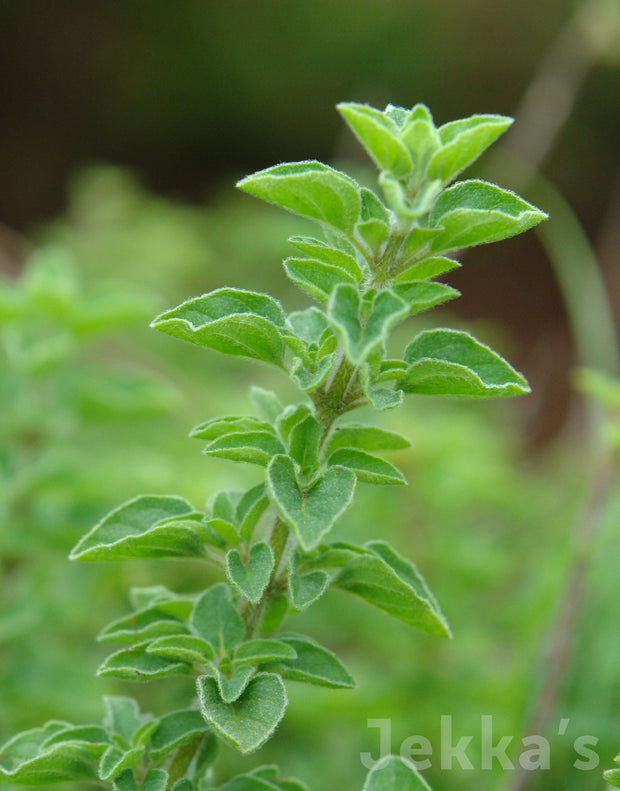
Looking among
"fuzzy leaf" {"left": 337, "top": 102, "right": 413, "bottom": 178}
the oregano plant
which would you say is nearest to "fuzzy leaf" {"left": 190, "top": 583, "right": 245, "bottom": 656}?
the oregano plant

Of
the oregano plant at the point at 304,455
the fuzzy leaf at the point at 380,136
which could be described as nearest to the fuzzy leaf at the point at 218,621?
the oregano plant at the point at 304,455

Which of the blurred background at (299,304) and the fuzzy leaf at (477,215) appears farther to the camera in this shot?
the blurred background at (299,304)

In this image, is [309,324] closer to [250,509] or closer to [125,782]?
[250,509]

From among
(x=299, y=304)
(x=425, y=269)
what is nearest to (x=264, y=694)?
(x=425, y=269)

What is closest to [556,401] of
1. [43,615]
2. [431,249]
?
[43,615]

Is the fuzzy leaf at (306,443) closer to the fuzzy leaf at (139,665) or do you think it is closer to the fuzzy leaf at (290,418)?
the fuzzy leaf at (290,418)

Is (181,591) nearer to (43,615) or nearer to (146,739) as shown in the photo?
(43,615)

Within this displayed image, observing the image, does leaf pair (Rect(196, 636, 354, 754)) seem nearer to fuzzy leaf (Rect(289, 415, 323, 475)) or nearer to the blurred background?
fuzzy leaf (Rect(289, 415, 323, 475))
